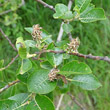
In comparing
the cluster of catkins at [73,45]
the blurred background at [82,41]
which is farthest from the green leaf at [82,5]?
the blurred background at [82,41]

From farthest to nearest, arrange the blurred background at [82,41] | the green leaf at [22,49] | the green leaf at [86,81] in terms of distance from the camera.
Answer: the blurred background at [82,41], the green leaf at [86,81], the green leaf at [22,49]

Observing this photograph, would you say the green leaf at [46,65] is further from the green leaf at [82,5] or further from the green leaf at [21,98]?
the green leaf at [82,5]

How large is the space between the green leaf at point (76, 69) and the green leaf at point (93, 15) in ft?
0.68

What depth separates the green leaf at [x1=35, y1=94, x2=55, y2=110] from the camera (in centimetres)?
62

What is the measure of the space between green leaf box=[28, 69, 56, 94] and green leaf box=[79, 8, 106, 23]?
0.27m

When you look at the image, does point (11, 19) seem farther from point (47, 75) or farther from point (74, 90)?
point (47, 75)

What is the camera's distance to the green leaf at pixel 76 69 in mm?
581

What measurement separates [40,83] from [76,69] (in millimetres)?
137

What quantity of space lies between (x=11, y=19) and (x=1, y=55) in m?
0.40

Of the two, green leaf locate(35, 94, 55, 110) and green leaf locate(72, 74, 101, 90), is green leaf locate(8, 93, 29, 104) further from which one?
green leaf locate(72, 74, 101, 90)

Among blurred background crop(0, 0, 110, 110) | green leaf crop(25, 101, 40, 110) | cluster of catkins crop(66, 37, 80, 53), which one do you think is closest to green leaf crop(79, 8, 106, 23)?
cluster of catkins crop(66, 37, 80, 53)

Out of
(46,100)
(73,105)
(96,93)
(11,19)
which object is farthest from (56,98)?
(46,100)

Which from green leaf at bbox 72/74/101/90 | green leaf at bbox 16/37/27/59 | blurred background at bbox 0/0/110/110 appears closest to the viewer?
green leaf at bbox 16/37/27/59

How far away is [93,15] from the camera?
28.2 inches
